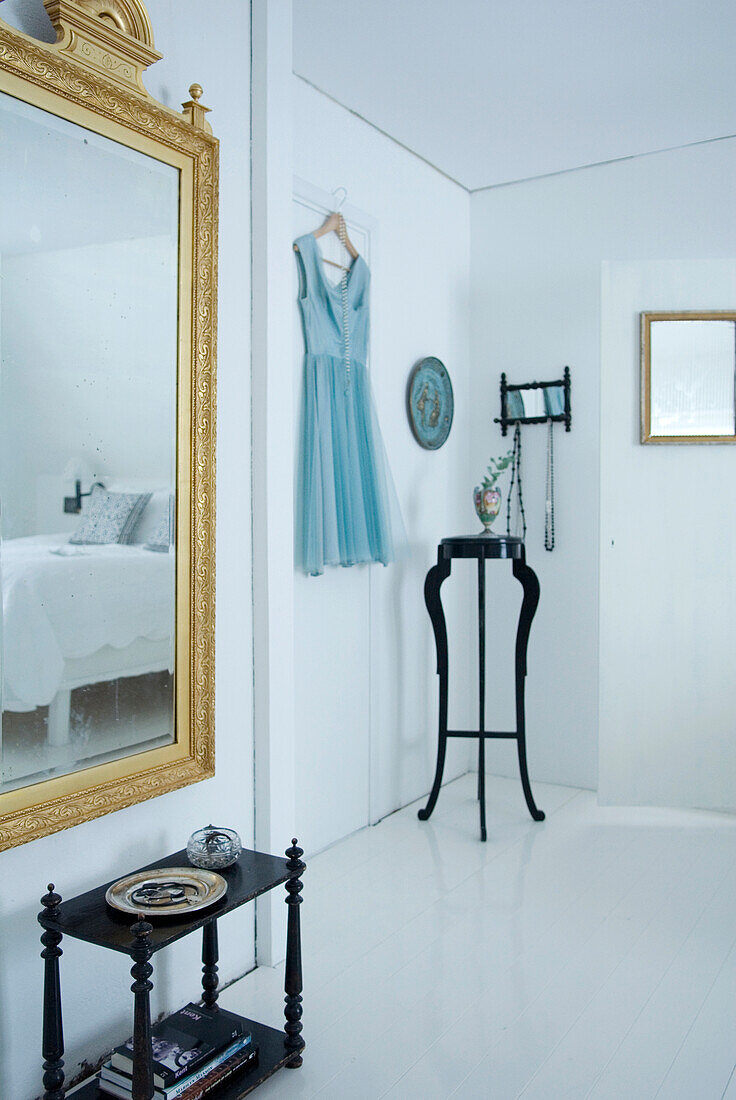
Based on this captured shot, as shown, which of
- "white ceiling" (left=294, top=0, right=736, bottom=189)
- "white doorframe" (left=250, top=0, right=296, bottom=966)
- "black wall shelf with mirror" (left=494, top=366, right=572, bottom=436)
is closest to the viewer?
"white doorframe" (left=250, top=0, right=296, bottom=966)

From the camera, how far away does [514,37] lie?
2770mm

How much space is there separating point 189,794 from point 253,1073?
0.59 m

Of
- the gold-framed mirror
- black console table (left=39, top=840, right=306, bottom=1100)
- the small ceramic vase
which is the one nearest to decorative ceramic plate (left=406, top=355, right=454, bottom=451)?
the small ceramic vase

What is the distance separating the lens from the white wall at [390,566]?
3.17 metres

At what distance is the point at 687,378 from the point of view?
362 cm

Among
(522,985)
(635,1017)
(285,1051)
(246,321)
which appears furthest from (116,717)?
(635,1017)

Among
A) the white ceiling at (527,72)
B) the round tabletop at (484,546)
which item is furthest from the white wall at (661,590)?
the white ceiling at (527,72)

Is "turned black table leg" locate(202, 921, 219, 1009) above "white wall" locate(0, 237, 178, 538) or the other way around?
the other way around

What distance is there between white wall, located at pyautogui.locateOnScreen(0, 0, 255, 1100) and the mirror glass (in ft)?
0.63

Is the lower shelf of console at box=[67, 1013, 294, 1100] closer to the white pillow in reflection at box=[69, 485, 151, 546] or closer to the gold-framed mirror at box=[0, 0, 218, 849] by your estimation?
the gold-framed mirror at box=[0, 0, 218, 849]

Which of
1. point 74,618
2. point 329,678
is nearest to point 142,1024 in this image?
point 74,618

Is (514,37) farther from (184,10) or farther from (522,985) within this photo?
(522,985)

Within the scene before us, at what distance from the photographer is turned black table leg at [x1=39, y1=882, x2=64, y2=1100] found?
162 cm

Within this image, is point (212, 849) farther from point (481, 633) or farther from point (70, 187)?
point (481, 633)
